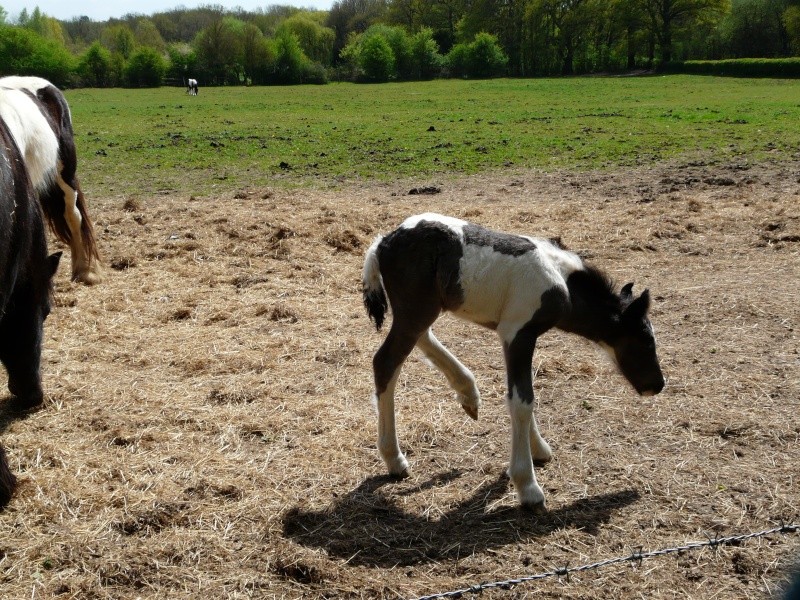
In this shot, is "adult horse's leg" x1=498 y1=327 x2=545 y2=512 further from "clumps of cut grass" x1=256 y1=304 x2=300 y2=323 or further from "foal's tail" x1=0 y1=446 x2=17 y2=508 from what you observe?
"clumps of cut grass" x1=256 y1=304 x2=300 y2=323

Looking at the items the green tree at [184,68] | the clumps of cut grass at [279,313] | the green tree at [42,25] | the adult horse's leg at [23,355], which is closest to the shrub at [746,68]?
the green tree at [184,68]

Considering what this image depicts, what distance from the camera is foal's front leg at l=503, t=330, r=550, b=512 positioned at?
3883mm

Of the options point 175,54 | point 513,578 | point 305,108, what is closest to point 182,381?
point 513,578

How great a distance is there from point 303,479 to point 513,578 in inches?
54.7

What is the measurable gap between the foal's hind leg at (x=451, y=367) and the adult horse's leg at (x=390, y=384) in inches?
13.4

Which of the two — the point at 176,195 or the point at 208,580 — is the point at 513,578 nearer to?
the point at 208,580

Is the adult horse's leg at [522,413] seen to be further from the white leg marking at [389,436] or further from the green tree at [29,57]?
the green tree at [29,57]

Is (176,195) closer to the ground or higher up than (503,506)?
higher up

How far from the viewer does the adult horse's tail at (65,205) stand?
787cm

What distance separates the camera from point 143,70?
60250mm

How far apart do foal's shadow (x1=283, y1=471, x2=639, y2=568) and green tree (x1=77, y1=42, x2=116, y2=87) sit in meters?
62.5

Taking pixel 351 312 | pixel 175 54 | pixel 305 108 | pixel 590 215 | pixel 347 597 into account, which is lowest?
pixel 347 597

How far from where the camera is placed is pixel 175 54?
215ft

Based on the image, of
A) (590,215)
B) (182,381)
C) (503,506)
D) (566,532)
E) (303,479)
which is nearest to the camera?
(566,532)
